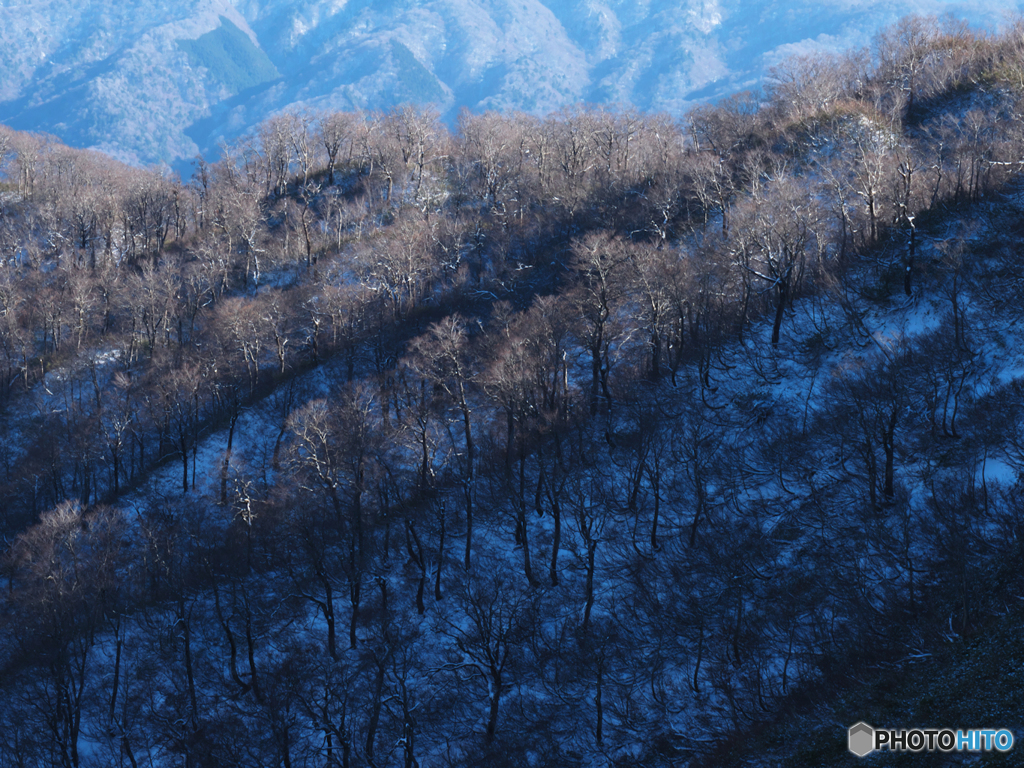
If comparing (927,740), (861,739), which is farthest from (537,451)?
(927,740)

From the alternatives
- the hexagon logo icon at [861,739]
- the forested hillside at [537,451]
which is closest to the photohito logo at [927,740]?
the hexagon logo icon at [861,739]

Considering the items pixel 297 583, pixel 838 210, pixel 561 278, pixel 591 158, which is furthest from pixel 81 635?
pixel 591 158

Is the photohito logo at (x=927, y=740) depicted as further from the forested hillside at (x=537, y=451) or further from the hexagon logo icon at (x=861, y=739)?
the forested hillside at (x=537, y=451)

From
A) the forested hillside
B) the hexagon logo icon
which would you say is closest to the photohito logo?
the hexagon logo icon

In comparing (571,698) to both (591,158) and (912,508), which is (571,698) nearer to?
(912,508)

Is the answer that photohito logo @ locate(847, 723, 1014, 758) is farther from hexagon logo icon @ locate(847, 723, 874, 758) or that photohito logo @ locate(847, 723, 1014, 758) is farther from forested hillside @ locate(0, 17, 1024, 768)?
forested hillside @ locate(0, 17, 1024, 768)

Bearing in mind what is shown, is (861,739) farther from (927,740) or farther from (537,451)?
(537,451)
